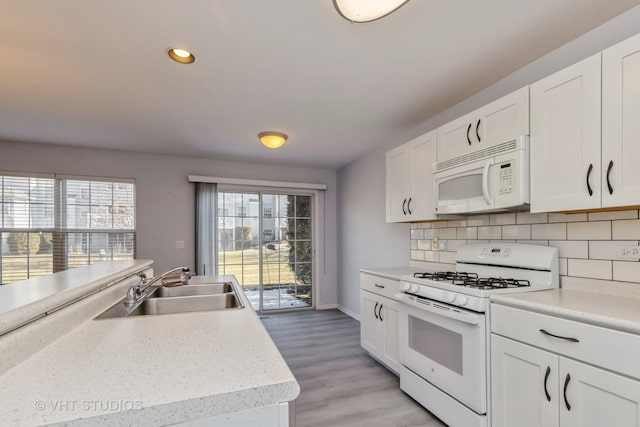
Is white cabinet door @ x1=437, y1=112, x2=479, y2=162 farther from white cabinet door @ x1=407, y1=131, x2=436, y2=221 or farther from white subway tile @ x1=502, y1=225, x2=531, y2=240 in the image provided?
white subway tile @ x1=502, y1=225, x2=531, y2=240

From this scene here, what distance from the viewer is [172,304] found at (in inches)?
69.6

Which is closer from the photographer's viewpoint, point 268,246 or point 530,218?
point 530,218

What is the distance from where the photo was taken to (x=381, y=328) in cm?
285

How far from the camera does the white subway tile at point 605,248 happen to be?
1.64 meters

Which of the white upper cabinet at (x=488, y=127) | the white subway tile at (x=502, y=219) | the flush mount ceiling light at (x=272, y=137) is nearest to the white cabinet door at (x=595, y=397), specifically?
the white subway tile at (x=502, y=219)

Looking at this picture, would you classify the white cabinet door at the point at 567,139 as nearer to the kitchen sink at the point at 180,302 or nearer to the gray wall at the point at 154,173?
the kitchen sink at the point at 180,302

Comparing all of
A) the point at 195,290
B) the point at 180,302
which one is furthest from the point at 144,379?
the point at 195,290

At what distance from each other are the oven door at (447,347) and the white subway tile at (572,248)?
0.69m

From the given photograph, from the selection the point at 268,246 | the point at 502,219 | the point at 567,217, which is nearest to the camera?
the point at 567,217

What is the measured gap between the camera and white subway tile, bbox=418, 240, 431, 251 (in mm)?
3105

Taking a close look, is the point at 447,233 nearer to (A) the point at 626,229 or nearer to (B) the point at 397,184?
Result: (B) the point at 397,184

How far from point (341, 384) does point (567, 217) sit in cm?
204

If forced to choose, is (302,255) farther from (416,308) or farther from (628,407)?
(628,407)

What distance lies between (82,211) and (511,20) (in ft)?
16.0
